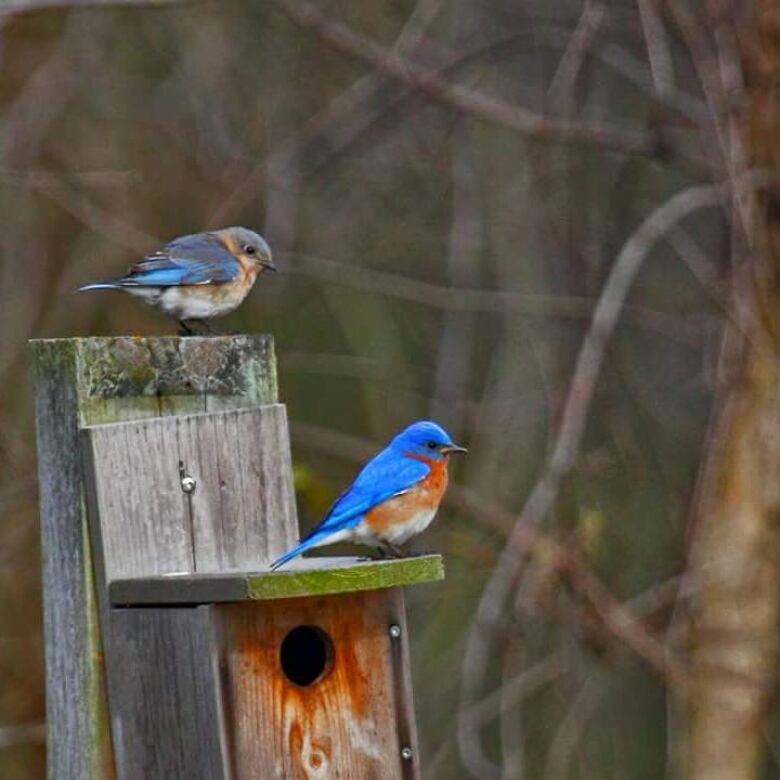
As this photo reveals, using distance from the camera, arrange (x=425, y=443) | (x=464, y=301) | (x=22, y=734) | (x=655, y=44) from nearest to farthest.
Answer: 1. (x=425, y=443)
2. (x=655, y=44)
3. (x=22, y=734)
4. (x=464, y=301)

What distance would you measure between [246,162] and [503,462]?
153 centimetres

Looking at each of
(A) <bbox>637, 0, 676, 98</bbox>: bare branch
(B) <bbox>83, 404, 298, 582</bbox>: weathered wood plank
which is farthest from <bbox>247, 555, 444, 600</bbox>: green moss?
(A) <bbox>637, 0, 676, 98</bbox>: bare branch

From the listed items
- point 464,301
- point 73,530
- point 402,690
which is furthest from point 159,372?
point 464,301

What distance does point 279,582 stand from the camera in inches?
136

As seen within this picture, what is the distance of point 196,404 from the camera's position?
386cm

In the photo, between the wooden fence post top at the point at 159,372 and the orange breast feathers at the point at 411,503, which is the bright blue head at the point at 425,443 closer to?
the orange breast feathers at the point at 411,503

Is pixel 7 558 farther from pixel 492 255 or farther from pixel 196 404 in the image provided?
pixel 196 404

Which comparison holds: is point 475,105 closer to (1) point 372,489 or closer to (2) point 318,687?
(1) point 372,489

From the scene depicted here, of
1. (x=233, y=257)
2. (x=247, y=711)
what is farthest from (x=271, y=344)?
(x=233, y=257)

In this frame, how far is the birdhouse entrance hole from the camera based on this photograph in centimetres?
375

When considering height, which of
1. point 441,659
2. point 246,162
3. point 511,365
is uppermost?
point 246,162

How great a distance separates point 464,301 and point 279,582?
3.92 m

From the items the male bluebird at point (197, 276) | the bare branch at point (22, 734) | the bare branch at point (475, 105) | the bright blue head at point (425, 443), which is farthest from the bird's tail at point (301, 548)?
the bare branch at point (22, 734)

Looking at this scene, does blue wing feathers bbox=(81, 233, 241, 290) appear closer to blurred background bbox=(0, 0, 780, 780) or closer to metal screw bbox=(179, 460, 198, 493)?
blurred background bbox=(0, 0, 780, 780)
